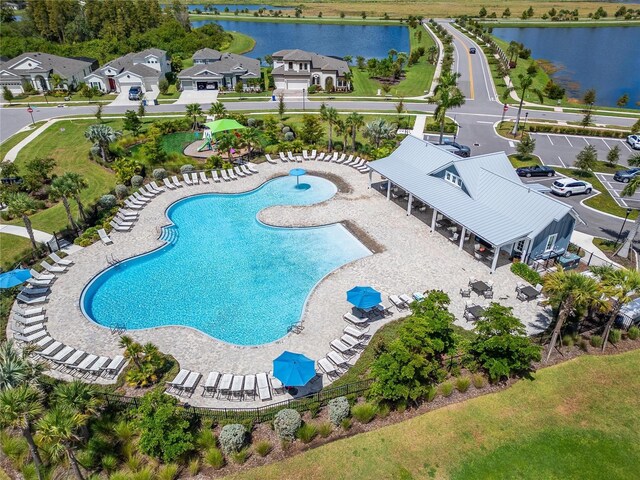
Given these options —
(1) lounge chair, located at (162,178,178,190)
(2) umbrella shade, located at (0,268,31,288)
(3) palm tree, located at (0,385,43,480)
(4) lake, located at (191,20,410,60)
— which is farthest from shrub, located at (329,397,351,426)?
(4) lake, located at (191,20,410,60)

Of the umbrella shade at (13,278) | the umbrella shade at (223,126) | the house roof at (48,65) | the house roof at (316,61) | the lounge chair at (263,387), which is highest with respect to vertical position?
the house roof at (316,61)

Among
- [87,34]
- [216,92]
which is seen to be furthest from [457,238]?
Answer: [87,34]

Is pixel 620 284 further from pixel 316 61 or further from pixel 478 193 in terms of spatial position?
pixel 316 61

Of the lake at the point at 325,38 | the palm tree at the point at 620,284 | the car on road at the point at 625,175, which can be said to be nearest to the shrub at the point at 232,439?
the palm tree at the point at 620,284

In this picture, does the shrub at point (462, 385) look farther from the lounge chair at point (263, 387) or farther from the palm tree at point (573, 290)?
the lounge chair at point (263, 387)

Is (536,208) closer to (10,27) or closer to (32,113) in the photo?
(32,113)

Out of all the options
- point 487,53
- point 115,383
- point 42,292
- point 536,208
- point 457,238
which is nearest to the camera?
point 115,383
